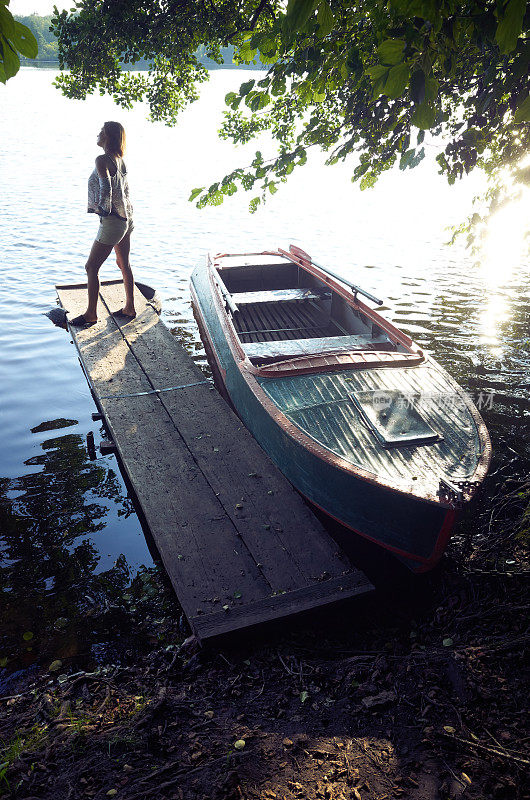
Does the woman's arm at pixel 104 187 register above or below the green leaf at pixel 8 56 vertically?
below

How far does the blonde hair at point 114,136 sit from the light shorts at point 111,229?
0.83 m

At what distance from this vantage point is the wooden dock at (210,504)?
4.27 m

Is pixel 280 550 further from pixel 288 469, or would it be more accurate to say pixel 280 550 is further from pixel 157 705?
pixel 157 705

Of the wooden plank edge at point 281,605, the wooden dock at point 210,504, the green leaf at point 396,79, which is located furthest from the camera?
the wooden dock at point 210,504

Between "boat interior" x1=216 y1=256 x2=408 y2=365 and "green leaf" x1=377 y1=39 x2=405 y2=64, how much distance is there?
4.67 meters

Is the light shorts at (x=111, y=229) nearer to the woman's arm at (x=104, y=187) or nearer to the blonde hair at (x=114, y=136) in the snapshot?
the woman's arm at (x=104, y=187)

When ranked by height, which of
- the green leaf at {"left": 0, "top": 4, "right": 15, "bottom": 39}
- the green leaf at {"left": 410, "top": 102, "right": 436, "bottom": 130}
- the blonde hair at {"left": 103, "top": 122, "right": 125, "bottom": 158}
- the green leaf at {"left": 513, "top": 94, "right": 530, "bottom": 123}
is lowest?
the blonde hair at {"left": 103, "top": 122, "right": 125, "bottom": 158}

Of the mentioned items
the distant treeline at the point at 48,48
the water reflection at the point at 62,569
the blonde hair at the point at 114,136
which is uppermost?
the distant treeline at the point at 48,48

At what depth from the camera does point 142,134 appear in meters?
35.7

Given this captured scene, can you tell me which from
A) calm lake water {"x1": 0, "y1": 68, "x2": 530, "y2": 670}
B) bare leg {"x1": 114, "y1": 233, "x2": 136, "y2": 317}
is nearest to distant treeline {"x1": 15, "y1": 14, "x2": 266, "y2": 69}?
calm lake water {"x1": 0, "y1": 68, "x2": 530, "y2": 670}

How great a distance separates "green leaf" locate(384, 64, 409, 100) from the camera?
6.88 feet

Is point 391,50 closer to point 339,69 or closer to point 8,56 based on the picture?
point 8,56

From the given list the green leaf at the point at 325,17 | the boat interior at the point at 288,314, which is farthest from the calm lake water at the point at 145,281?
the green leaf at the point at 325,17

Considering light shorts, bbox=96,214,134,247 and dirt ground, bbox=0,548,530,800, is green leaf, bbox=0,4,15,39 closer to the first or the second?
dirt ground, bbox=0,548,530,800
